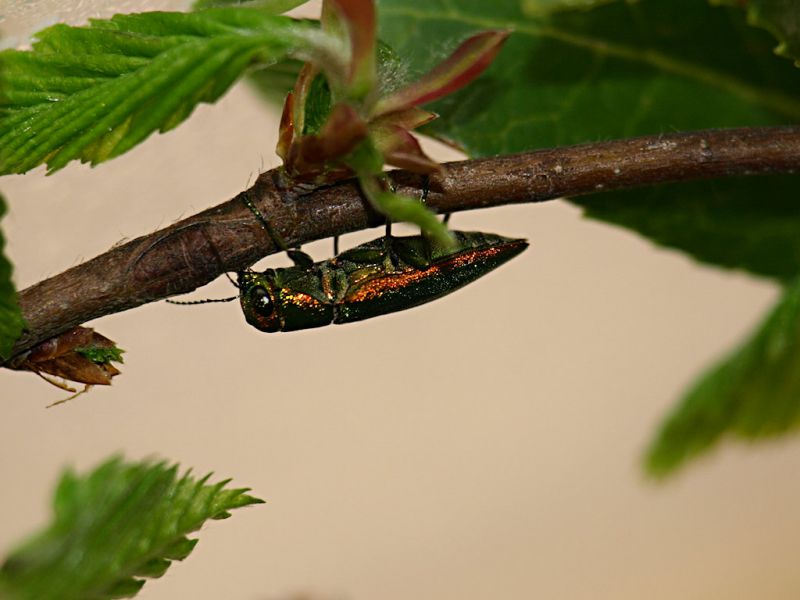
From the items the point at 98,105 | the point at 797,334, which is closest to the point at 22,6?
the point at 98,105

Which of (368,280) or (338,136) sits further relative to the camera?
(368,280)

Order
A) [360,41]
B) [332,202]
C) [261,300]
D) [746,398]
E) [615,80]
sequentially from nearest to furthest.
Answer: [360,41]
[332,202]
[746,398]
[615,80]
[261,300]

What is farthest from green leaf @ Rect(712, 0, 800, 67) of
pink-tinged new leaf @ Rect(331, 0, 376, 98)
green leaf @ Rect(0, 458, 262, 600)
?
green leaf @ Rect(0, 458, 262, 600)

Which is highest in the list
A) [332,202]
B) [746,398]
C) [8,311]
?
[332,202]

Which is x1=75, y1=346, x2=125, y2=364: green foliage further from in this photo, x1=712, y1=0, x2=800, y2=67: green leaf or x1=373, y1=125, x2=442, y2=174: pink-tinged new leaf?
x1=712, y1=0, x2=800, y2=67: green leaf

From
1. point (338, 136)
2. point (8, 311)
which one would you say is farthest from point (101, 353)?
point (338, 136)

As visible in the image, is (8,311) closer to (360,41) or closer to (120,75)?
(120,75)

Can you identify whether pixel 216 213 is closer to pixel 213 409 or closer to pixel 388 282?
pixel 388 282

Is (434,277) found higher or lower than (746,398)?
higher
